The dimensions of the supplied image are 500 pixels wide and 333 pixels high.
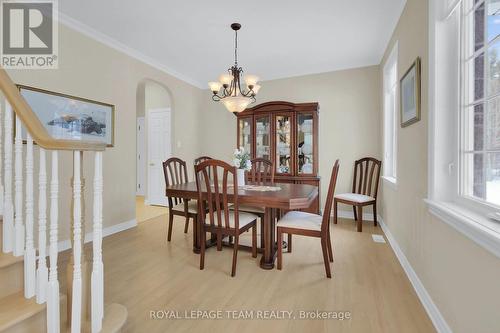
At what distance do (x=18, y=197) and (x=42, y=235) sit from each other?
0.90ft

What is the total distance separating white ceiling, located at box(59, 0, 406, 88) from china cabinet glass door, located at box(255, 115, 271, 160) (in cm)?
88

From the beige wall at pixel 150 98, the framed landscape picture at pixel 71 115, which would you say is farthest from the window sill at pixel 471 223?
the beige wall at pixel 150 98

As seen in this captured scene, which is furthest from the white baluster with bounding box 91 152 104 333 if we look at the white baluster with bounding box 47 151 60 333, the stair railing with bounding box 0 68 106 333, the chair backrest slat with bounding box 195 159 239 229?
the chair backrest slat with bounding box 195 159 239 229

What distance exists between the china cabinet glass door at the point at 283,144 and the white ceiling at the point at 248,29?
0.90 metres

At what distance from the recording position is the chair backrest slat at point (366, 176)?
365 centimetres

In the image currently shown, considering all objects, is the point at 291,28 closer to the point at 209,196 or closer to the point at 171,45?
the point at 171,45

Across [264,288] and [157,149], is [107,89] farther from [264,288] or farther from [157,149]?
[264,288]

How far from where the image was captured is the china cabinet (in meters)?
3.91

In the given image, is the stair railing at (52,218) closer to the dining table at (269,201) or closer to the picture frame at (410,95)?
the dining table at (269,201)

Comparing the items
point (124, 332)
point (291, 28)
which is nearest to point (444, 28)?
point (291, 28)

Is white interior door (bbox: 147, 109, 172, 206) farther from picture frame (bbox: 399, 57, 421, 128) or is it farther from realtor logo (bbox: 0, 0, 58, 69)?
picture frame (bbox: 399, 57, 421, 128)

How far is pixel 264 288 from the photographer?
76.3 inches

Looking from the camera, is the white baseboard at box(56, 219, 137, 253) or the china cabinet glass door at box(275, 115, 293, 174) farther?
the china cabinet glass door at box(275, 115, 293, 174)

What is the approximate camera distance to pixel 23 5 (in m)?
2.36
